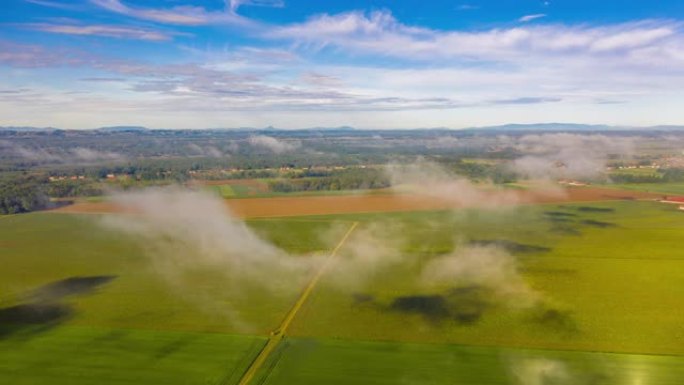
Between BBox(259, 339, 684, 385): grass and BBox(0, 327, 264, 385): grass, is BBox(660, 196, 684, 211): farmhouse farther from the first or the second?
BBox(0, 327, 264, 385): grass

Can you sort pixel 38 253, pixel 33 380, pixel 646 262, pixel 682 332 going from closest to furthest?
pixel 33 380
pixel 682 332
pixel 646 262
pixel 38 253

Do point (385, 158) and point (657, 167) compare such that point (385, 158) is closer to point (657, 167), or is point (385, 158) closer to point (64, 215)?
point (657, 167)

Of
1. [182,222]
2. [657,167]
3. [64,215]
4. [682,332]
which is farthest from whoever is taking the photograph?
[657,167]

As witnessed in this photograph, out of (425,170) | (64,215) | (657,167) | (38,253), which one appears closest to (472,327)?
(38,253)

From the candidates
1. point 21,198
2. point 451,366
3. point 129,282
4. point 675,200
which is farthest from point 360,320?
point 675,200

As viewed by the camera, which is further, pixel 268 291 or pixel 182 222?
pixel 182 222

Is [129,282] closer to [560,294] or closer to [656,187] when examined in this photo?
[560,294]

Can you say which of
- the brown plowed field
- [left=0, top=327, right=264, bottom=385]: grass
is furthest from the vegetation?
[left=0, top=327, right=264, bottom=385]: grass

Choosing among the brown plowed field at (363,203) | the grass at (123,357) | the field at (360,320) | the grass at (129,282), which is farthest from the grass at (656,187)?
the grass at (123,357)
